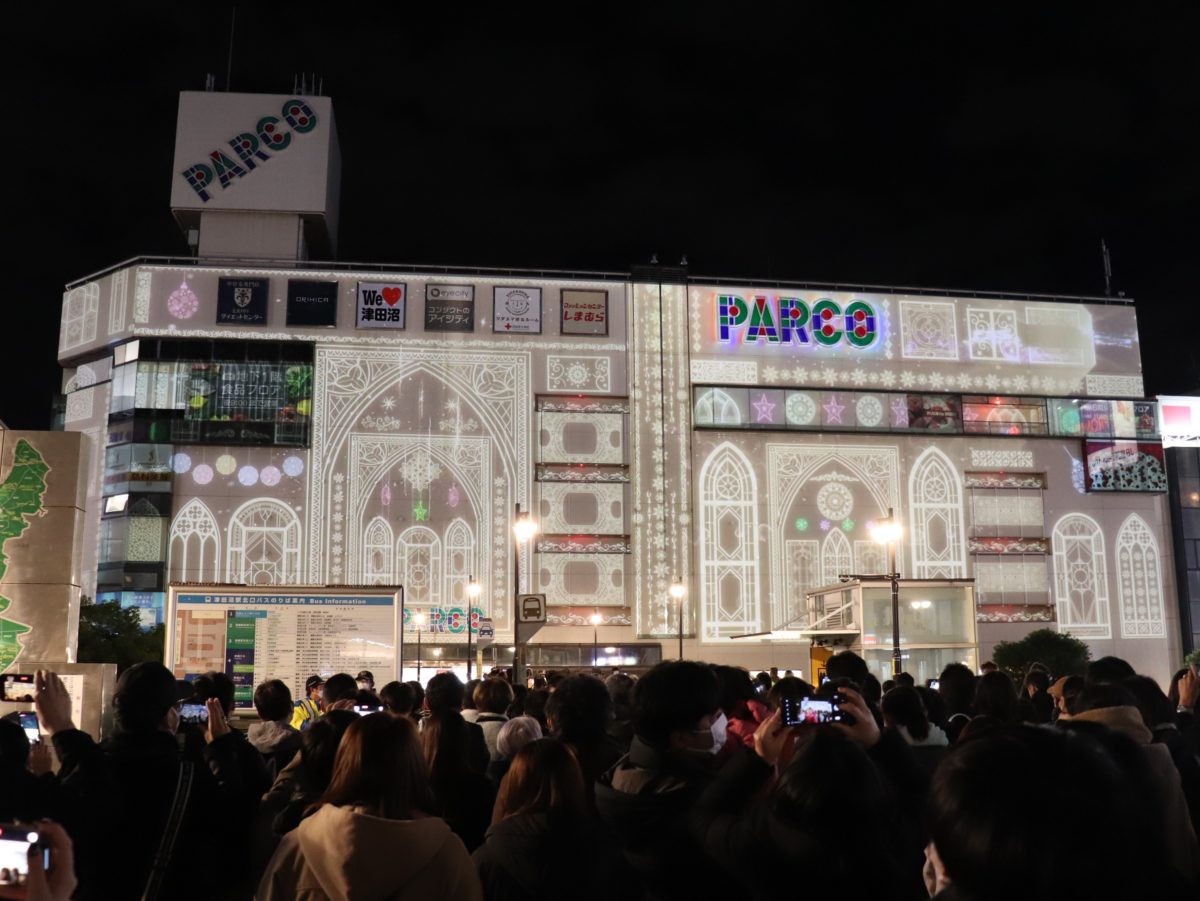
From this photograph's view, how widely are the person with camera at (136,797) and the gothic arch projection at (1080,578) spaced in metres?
59.3

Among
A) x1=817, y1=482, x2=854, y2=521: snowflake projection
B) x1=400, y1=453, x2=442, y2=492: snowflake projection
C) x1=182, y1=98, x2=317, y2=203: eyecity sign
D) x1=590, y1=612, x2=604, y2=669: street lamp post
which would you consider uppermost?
x1=182, y1=98, x2=317, y2=203: eyecity sign

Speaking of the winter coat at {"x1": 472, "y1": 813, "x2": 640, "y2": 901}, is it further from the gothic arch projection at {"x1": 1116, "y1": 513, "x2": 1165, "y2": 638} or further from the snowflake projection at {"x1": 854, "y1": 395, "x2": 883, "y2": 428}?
the gothic arch projection at {"x1": 1116, "y1": 513, "x2": 1165, "y2": 638}

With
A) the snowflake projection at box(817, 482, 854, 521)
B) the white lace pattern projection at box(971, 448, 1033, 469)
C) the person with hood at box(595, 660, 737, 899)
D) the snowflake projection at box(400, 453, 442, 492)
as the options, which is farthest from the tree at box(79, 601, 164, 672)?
the person with hood at box(595, 660, 737, 899)

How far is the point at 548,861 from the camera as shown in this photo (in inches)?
166

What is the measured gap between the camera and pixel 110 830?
5277mm

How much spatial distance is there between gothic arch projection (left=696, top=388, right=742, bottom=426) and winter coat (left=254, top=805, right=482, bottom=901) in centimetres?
5488

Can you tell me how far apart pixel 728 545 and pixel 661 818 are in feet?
174

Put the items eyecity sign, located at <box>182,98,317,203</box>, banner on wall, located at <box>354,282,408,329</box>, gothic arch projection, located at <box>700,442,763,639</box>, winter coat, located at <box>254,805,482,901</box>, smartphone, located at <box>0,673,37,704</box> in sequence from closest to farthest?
winter coat, located at <box>254,805,482,901</box>
smartphone, located at <box>0,673,37,704</box>
gothic arch projection, located at <box>700,442,763,639</box>
banner on wall, located at <box>354,282,408,329</box>
eyecity sign, located at <box>182,98,317,203</box>

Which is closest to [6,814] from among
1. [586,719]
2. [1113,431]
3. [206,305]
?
[586,719]

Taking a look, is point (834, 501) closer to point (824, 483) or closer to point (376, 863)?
point (824, 483)

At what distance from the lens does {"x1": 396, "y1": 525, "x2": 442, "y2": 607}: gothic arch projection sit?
55125 millimetres

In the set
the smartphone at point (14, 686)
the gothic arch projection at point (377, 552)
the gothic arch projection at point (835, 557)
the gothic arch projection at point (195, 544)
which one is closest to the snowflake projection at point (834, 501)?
the gothic arch projection at point (835, 557)

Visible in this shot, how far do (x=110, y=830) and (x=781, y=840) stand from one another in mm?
3191

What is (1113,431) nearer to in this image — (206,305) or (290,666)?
(206,305)
